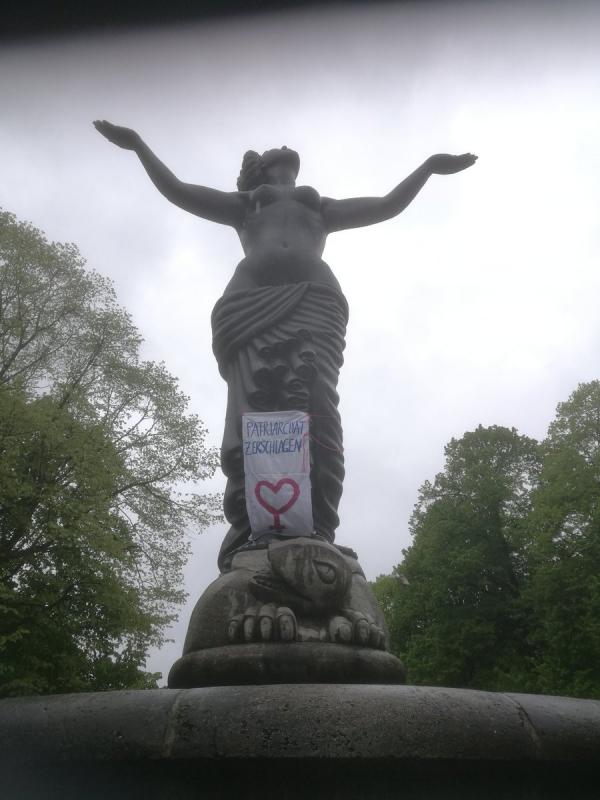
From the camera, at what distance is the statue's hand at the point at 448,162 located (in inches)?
258

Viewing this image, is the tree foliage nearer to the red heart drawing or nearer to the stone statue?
the stone statue

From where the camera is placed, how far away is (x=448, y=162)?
6590mm

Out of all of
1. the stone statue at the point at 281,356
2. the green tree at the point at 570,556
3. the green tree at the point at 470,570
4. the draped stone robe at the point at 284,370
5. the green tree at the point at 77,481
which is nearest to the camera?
the stone statue at the point at 281,356

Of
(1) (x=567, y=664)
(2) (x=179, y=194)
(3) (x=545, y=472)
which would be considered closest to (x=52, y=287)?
(2) (x=179, y=194)

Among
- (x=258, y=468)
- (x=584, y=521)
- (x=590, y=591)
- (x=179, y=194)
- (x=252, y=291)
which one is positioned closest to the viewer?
(x=258, y=468)

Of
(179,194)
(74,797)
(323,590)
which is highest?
(179,194)

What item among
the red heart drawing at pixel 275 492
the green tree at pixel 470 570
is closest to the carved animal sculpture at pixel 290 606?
the red heart drawing at pixel 275 492

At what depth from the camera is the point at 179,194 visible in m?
6.54

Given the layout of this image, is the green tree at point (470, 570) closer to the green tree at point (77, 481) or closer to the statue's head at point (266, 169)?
the green tree at point (77, 481)

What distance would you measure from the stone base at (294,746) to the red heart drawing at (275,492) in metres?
1.87

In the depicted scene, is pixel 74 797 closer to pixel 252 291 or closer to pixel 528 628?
pixel 252 291

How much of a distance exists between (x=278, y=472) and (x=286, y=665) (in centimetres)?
155

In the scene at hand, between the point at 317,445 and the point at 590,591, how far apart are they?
13.7m

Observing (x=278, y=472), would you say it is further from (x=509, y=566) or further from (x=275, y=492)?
(x=509, y=566)
